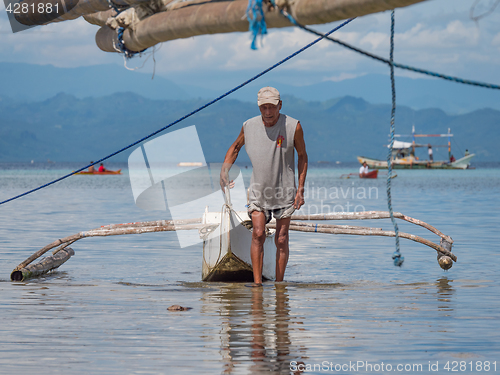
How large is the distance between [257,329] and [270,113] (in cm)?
249

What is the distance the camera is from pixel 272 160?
7.25 metres

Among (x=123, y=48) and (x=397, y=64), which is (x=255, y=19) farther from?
(x=123, y=48)

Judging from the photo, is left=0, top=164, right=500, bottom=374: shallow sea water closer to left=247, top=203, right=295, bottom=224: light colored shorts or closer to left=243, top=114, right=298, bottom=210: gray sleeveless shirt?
left=247, top=203, right=295, bottom=224: light colored shorts

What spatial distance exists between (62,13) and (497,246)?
957cm

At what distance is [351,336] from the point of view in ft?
17.6

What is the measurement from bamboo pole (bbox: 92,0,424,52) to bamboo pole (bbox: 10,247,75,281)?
321cm

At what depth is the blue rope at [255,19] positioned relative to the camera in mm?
4801

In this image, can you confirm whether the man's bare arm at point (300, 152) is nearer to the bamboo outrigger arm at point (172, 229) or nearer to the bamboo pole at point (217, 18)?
the bamboo outrigger arm at point (172, 229)

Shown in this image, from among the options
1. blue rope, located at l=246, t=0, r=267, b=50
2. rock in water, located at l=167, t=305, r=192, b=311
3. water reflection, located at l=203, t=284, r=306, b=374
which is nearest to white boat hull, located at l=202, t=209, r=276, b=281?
water reflection, located at l=203, t=284, r=306, b=374

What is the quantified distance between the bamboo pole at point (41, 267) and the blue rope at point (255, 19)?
5306mm

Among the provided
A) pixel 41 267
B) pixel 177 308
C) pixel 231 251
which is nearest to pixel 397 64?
pixel 177 308

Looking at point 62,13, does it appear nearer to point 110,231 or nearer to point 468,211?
point 110,231

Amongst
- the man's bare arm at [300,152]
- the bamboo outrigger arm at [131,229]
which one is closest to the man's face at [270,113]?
the man's bare arm at [300,152]

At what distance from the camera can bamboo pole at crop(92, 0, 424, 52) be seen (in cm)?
433
